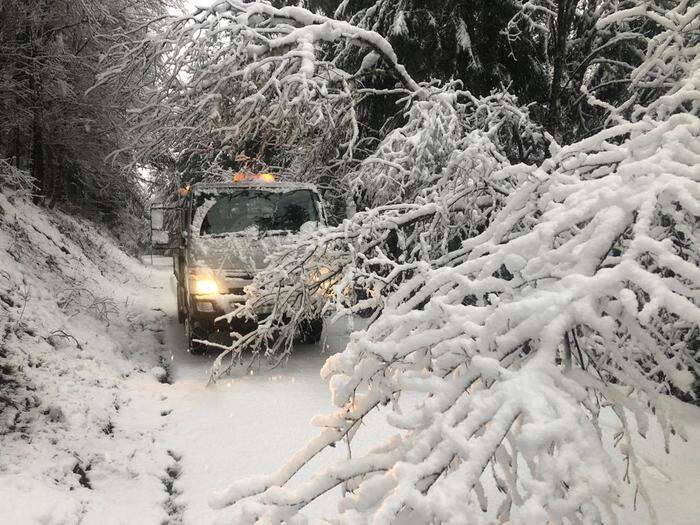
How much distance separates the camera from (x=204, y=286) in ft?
22.0

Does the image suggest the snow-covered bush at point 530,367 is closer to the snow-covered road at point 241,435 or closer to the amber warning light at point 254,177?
the snow-covered road at point 241,435

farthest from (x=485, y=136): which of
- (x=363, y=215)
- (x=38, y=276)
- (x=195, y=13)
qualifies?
(x=38, y=276)

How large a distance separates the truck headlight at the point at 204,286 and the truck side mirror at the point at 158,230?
51.9 inches

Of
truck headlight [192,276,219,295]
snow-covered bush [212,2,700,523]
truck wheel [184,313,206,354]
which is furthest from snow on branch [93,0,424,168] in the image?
snow-covered bush [212,2,700,523]

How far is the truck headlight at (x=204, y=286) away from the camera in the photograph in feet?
22.0

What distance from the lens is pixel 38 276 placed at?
7738 millimetres

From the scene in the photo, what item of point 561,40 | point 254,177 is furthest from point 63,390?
point 561,40

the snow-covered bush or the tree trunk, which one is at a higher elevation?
the tree trunk

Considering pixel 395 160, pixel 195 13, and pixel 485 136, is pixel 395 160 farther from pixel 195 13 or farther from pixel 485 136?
pixel 195 13

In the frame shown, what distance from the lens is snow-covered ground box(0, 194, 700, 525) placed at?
340cm

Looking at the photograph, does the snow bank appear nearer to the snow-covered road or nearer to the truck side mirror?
the snow-covered road

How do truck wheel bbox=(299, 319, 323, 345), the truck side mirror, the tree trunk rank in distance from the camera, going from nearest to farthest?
1. the tree trunk
2. the truck side mirror
3. truck wheel bbox=(299, 319, 323, 345)

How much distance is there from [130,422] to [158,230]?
→ 3476mm

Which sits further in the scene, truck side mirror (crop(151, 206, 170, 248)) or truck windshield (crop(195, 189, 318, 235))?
truck side mirror (crop(151, 206, 170, 248))
